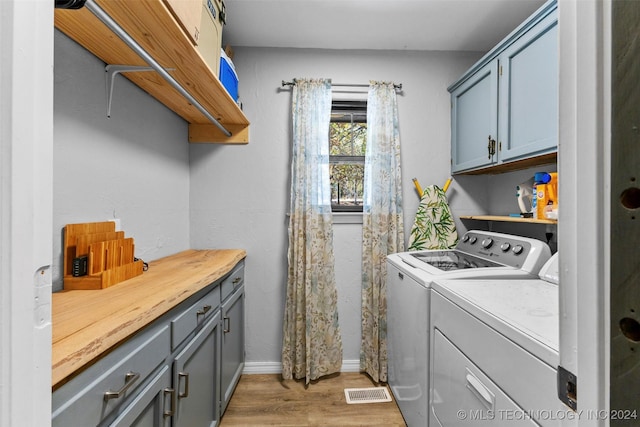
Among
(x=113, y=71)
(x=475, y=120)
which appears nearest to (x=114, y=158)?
(x=113, y=71)

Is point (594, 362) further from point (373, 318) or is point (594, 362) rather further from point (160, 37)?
point (373, 318)

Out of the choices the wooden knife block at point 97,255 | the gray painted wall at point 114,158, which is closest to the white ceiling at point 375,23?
the gray painted wall at point 114,158

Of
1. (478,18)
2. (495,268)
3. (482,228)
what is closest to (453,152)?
(482,228)

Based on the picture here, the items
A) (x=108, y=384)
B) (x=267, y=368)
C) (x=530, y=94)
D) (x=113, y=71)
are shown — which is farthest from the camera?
(x=267, y=368)

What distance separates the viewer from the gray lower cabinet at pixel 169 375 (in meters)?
0.67

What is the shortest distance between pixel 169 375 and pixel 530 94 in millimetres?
2049

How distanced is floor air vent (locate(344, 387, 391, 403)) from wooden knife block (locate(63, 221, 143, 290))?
4.98 ft

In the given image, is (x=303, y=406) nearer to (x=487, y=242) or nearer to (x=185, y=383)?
(x=185, y=383)

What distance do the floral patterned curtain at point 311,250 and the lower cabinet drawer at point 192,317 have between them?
2.40 feet

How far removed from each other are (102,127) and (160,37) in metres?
0.50

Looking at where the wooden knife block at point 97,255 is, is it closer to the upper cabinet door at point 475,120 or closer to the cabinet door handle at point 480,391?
the cabinet door handle at point 480,391

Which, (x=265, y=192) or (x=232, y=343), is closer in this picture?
(x=232, y=343)

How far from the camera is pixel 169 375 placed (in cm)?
106

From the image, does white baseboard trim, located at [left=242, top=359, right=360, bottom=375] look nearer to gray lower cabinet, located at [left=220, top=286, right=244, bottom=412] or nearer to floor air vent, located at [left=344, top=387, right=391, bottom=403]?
gray lower cabinet, located at [left=220, top=286, right=244, bottom=412]
